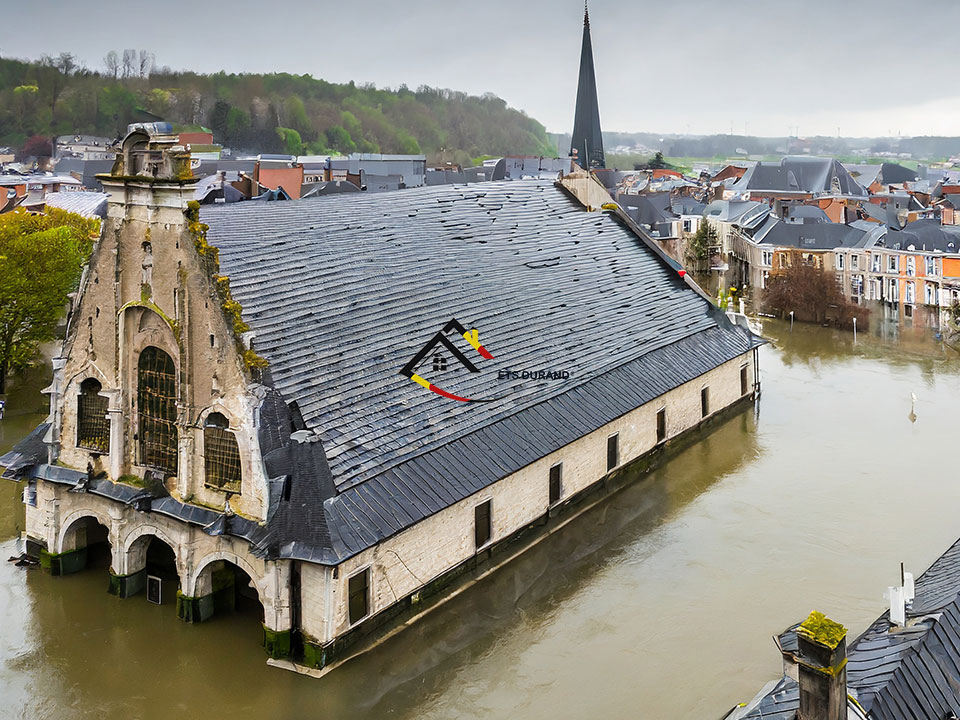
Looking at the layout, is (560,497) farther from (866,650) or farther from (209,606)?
(866,650)

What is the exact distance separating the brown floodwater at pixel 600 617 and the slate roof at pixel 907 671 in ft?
16.0

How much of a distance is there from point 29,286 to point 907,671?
34565mm

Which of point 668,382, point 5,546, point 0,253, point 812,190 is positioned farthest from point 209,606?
point 812,190

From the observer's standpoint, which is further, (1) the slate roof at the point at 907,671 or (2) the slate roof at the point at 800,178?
(2) the slate roof at the point at 800,178

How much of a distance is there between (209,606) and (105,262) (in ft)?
25.0

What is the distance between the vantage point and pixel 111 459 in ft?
72.0

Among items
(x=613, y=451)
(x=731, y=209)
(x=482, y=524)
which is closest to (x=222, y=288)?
(x=482, y=524)

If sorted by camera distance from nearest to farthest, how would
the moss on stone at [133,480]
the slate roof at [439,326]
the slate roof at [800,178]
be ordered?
1. the slate roof at [439,326]
2. the moss on stone at [133,480]
3. the slate roof at [800,178]

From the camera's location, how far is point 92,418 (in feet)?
74.3

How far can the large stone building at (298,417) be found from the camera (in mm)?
19781

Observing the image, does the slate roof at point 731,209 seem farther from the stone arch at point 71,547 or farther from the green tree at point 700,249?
the stone arch at point 71,547

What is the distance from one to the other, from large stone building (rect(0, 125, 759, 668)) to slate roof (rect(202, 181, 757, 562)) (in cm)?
7

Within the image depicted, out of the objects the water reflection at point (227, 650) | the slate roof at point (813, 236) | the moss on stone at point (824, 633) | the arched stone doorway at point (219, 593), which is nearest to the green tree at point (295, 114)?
the slate roof at point (813, 236)

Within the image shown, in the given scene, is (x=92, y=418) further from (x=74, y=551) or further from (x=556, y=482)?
(x=556, y=482)
